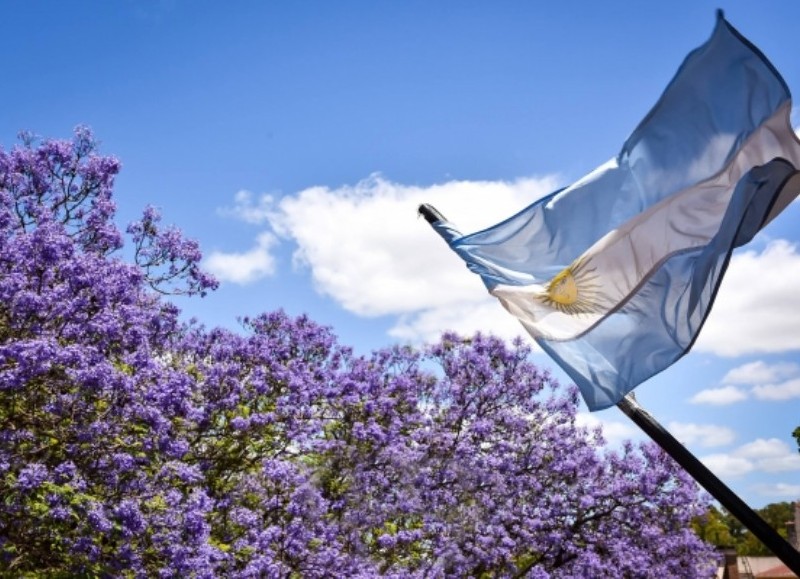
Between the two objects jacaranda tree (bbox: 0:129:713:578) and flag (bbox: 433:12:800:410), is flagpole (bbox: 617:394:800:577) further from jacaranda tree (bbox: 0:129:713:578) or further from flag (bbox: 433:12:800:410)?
jacaranda tree (bbox: 0:129:713:578)

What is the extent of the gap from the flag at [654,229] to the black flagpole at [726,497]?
56 cm

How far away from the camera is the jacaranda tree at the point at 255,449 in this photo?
858 cm

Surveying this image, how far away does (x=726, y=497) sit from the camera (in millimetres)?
5352

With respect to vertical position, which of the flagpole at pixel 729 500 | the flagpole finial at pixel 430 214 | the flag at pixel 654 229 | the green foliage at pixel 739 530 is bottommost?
the flagpole at pixel 729 500

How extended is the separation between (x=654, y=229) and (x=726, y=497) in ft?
5.97

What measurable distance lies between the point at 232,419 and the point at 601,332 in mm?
5902

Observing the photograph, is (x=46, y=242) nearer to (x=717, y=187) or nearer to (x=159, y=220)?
(x=159, y=220)

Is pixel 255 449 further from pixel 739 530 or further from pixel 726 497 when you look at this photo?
pixel 739 530

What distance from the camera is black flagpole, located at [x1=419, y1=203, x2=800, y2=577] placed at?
5191 millimetres

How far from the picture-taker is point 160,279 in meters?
11.5

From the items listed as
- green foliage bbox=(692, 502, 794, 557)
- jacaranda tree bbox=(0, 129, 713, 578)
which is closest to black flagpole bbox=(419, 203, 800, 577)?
jacaranda tree bbox=(0, 129, 713, 578)

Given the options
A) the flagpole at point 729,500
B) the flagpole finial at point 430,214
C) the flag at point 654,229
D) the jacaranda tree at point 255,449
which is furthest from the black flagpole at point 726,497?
the jacaranda tree at point 255,449

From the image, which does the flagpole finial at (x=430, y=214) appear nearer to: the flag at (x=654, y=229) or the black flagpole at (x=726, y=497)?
the flag at (x=654, y=229)

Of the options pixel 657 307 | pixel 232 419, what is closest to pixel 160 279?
pixel 232 419
